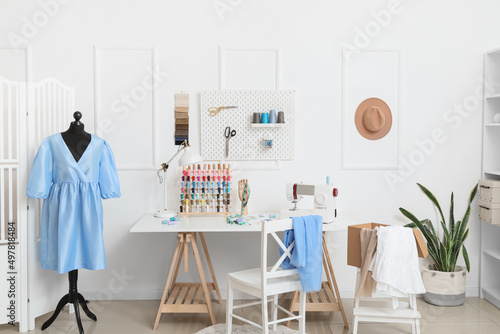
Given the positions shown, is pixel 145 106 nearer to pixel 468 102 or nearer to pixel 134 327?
pixel 134 327

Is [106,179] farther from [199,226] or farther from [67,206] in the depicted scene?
[199,226]

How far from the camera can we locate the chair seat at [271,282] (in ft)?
8.91

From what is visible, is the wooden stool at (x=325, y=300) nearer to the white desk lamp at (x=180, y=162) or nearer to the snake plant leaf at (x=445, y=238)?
the snake plant leaf at (x=445, y=238)

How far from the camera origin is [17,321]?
3.14 meters

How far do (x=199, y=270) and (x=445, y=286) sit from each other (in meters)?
1.82

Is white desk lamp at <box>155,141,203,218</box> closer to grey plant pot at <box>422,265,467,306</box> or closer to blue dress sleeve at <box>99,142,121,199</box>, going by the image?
blue dress sleeve at <box>99,142,121,199</box>

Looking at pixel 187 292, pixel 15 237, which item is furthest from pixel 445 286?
pixel 15 237

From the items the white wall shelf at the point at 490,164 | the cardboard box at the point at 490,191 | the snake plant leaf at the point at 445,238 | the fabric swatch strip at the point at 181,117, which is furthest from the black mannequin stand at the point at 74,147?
the white wall shelf at the point at 490,164

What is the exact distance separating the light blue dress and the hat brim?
1986mm

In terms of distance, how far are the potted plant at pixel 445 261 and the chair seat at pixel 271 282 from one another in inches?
48.8

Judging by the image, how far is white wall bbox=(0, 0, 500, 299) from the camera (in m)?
3.63

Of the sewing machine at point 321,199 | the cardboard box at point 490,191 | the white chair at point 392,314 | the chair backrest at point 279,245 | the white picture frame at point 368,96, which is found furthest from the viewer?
the white picture frame at point 368,96

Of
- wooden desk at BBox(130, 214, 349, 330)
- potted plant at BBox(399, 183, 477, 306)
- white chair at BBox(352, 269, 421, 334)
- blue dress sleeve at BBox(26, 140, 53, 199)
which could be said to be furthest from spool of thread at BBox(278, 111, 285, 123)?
blue dress sleeve at BBox(26, 140, 53, 199)

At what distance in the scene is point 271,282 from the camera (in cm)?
277
